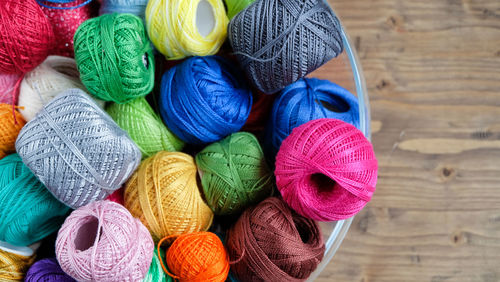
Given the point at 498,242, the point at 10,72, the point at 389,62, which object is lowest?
the point at 498,242

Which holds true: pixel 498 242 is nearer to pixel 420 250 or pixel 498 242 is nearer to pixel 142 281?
pixel 420 250

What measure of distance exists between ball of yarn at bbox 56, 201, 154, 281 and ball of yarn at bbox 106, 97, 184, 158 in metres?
0.14

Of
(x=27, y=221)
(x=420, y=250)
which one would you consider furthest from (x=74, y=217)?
(x=420, y=250)

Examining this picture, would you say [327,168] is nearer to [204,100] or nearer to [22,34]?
[204,100]

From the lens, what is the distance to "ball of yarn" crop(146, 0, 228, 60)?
632 millimetres

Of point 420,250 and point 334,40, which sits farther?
point 420,250

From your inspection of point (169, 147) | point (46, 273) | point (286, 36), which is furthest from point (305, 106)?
point (46, 273)

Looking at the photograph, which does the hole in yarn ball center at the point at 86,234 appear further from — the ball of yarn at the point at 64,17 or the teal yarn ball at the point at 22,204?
the ball of yarn at the point at 64,17

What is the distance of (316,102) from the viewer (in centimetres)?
72

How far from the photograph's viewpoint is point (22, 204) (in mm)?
614

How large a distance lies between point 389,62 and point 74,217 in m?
0.69

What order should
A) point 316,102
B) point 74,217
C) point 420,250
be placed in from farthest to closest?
point 420,250
point 316,102
point 74,217

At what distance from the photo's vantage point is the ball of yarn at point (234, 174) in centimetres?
65

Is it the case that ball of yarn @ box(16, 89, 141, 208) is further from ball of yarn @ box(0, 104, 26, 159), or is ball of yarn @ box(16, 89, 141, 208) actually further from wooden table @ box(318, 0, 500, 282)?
wooden table @ box(318, 0, 500, 282)
